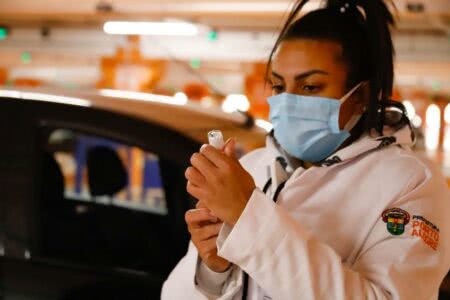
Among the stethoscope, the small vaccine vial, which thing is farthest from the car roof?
the small vaccine vial

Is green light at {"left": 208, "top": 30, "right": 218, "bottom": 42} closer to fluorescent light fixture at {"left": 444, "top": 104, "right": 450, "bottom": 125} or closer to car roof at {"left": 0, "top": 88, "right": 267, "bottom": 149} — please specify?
car roof at {"left": 0, "top": 88, "right": 267, "bottom": 149}

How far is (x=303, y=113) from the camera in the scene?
1422 mm

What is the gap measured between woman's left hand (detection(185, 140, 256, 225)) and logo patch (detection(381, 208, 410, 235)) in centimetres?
29

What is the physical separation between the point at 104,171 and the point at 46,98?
367 millimetres

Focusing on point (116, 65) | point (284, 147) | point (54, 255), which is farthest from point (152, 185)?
point (116, 65)

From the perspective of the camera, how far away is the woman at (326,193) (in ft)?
3.72

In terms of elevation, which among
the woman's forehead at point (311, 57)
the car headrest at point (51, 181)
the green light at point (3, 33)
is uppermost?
the woman's forehead at point (311, 57)

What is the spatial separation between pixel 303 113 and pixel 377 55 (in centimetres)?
22

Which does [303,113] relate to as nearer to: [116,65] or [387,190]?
[387,190]

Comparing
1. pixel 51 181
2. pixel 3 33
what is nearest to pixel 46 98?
pixel 51 181

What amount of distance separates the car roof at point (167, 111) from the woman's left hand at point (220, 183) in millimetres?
1125

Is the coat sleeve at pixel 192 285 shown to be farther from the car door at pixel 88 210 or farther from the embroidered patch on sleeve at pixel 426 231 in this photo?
the car door at pixel 88 210

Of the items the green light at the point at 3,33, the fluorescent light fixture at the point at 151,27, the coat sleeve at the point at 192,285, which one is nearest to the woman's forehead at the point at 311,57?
the coat sleeve at the point at 192,285

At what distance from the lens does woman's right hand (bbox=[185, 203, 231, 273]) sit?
4.17 feet
